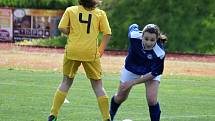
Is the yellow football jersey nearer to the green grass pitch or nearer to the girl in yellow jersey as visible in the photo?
the girl in yellow jersey

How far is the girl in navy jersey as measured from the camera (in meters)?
9.42

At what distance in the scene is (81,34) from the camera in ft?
30.8

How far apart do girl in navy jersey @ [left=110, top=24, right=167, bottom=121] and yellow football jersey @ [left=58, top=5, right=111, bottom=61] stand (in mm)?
628

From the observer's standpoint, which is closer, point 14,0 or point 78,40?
point 78,40

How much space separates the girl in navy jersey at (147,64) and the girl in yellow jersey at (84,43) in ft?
1.39

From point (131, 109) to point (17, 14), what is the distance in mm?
35544

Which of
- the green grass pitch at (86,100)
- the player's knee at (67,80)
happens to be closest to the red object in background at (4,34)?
the green grass pitch at (86,100)

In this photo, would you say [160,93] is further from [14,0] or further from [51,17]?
[14,0]

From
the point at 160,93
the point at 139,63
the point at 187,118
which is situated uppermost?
the point at 139,63

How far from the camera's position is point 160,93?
55.0ft

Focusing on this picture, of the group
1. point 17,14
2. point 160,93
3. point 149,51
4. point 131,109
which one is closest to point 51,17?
point 17,14

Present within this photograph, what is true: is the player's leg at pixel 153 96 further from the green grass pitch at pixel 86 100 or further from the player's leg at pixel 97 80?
the green grass pitch at pixel 86 100

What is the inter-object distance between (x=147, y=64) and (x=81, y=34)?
1.13m

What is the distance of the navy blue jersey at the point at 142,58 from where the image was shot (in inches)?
373
